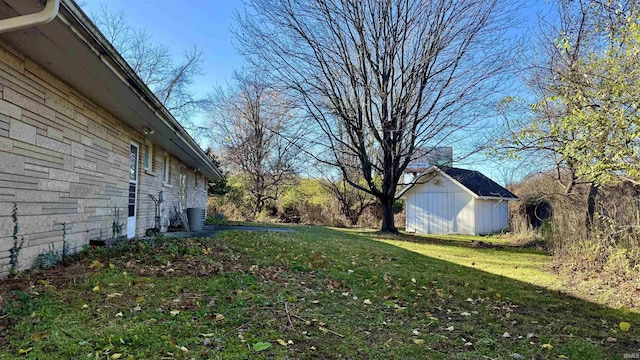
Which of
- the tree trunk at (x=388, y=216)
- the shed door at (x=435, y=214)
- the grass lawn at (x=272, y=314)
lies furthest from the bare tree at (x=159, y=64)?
the grass lawn at (x=272, y=314)

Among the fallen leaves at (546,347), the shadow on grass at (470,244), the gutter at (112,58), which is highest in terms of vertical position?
the gutter at (112,58)

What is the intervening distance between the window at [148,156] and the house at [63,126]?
121 centimetres

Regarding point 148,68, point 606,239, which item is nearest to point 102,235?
point 606,239

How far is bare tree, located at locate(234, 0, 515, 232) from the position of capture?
558 inches

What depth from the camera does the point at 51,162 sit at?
5199mm

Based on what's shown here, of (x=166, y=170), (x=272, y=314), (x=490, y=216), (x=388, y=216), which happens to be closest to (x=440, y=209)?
(x=490, y=216)

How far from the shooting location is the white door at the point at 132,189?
8.83 m

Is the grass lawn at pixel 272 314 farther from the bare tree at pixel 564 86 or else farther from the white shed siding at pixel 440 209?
the white shed siding at pixel 440 209

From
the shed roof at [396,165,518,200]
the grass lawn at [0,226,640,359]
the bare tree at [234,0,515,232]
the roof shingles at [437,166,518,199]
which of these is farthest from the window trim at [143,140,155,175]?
the roof shingles at [437,166,518,199]

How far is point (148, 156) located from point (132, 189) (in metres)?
1.53

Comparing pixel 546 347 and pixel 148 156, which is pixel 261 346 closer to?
pixel 546 347

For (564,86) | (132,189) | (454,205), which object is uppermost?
(564,86)

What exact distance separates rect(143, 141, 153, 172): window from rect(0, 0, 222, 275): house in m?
1.21

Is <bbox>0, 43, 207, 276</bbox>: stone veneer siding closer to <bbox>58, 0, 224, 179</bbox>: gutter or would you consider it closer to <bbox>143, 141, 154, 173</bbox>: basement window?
<bbox>58, 0, 224, 179</bbox>: gutter
